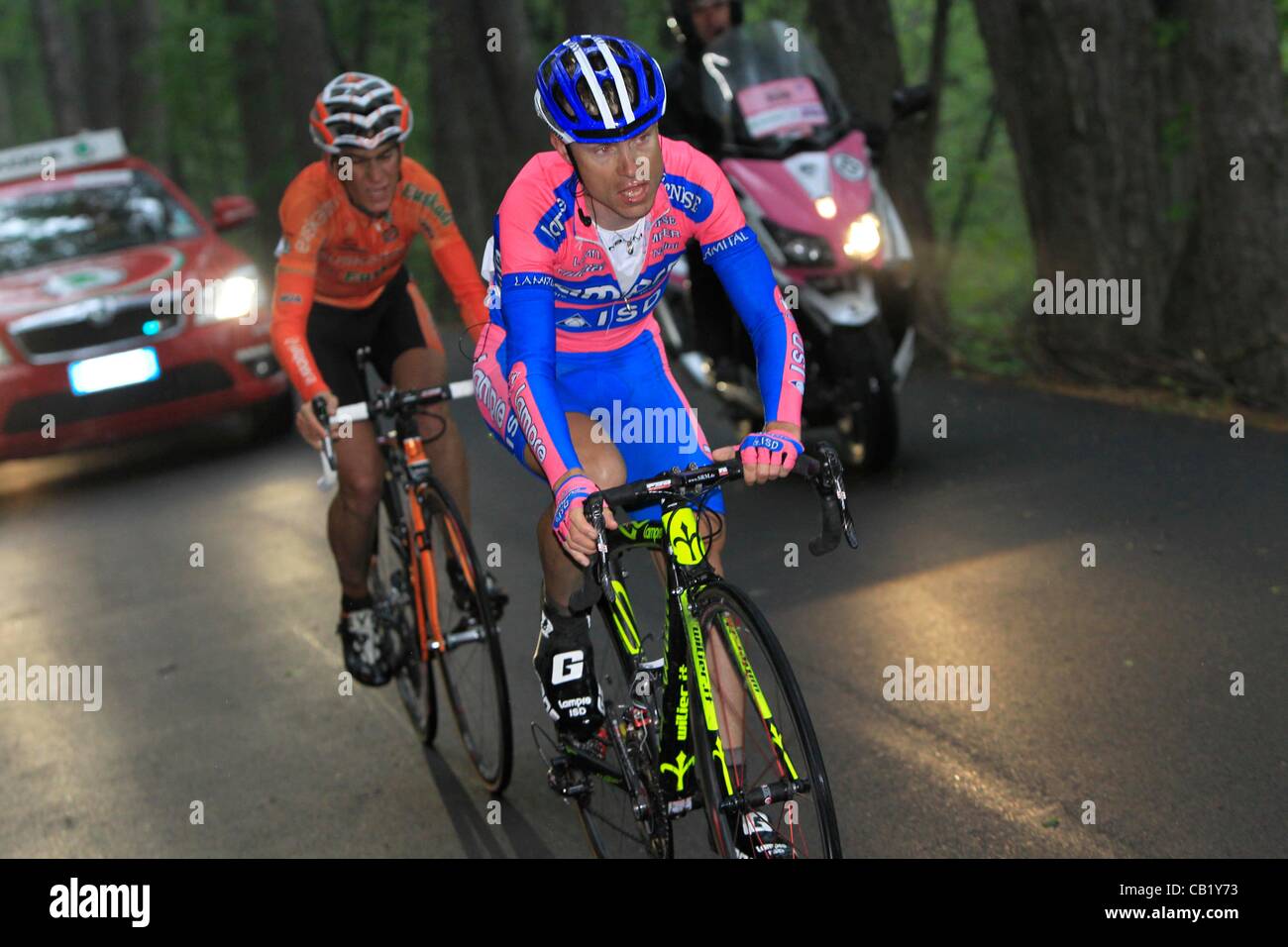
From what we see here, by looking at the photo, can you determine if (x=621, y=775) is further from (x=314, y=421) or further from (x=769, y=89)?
(x=769, y=89)

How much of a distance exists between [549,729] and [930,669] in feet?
4.53

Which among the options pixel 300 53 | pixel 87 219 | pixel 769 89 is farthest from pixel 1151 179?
pixel 300 53

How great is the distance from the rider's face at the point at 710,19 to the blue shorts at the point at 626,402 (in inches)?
195

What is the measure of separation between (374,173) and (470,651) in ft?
5.62

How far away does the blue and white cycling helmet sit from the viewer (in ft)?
12.4

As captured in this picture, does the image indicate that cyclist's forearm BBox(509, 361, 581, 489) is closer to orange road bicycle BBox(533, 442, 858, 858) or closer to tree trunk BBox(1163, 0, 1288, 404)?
orange road bicycle BBox(533, 442, 858, 858)

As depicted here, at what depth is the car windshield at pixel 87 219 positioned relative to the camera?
12.4 metres

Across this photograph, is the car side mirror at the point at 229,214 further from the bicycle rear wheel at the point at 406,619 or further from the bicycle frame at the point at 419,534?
the bicycle frame at the point at 419,534

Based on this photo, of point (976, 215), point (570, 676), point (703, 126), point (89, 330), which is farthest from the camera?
point (976, 215)

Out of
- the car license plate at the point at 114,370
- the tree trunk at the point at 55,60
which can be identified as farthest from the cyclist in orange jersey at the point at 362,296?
the tree trunk at the point at 55,60

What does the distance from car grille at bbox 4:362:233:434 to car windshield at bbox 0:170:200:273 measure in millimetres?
1352

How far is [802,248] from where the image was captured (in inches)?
322

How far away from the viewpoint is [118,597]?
877cm
